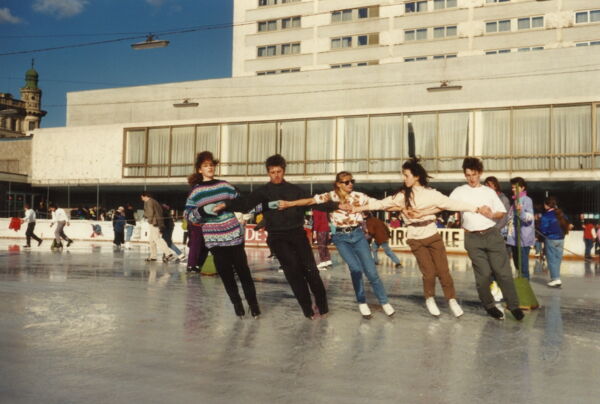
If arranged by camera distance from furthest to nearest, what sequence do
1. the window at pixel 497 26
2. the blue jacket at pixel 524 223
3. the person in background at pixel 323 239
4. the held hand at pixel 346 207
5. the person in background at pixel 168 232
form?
the window at pixel 497 26, the person in background at pixel 168 232, the person in background at pixel 323 239, the blue jacket at pixel 524 223, the held hand at pixel 346 207

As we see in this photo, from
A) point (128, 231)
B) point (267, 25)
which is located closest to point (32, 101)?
point (267, 25)

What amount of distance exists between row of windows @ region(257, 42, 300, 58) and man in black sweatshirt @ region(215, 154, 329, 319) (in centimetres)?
5029

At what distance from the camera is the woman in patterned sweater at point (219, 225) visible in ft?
21.5

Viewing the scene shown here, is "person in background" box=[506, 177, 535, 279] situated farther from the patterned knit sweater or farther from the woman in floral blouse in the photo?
the patterned knit sweater

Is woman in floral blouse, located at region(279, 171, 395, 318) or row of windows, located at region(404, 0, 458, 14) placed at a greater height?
row of windows, located at region(404, 0, 458, 14)

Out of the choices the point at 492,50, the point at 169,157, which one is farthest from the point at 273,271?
the point at 492,50

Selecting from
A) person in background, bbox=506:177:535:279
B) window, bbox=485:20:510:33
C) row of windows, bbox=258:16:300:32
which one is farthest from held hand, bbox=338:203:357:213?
row of windows, bbox=258:16:300:32

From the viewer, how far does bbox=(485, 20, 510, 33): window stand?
48.4m

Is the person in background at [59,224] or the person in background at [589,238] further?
the person in background at [59,224]

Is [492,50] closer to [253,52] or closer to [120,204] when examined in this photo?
[253,52]

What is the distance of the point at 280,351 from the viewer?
202 inches

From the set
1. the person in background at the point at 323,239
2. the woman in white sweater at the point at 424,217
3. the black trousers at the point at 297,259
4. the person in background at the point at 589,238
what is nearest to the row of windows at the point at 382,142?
the person in background at the point at 589,238

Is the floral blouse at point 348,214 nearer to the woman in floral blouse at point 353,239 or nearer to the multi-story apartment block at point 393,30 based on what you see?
the woman in floral blouse at point 353,239

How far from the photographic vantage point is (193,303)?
799 centimetres
